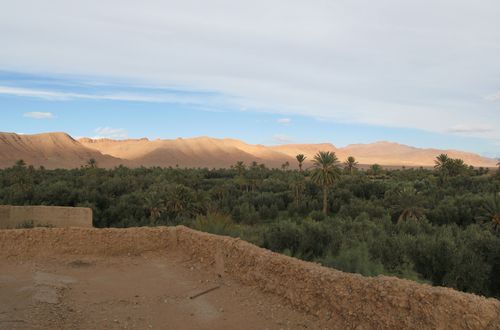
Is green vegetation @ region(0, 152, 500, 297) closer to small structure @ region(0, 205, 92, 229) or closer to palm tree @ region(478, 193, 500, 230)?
palm tree @ region(478, 193, 500, 230)

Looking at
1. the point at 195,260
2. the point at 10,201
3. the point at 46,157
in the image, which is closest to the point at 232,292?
the point at 195,260

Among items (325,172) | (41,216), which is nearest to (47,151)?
(325,172)

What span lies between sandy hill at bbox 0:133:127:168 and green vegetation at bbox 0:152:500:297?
51.6 meters

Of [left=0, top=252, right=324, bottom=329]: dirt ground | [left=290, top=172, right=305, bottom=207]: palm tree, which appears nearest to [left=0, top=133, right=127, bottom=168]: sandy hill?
[left=290, top=172, right=305, bottom=207]: palm tree

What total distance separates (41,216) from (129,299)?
10.9 m

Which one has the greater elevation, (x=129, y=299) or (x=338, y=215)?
(x=129, y=299)

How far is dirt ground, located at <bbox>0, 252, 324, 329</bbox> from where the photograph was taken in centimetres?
655

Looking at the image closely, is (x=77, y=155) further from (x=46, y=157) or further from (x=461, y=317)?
(x=461, y=317)

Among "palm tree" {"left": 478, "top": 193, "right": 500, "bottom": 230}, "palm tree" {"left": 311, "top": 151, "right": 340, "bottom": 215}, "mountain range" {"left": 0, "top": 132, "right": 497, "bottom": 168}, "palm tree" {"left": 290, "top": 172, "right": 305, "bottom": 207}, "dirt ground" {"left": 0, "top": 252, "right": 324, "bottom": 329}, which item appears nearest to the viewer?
"dirt ground" {"left": 0, "top": 252, "right": 324, "bottom": 329}

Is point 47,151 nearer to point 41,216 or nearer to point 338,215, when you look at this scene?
point 338,215

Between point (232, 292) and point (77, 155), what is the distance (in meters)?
126

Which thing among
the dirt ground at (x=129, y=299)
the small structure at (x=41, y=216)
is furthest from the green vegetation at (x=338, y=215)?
the small structure at (x=41, y=216)

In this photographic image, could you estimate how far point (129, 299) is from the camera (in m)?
7.68

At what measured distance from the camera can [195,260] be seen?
392 inches
